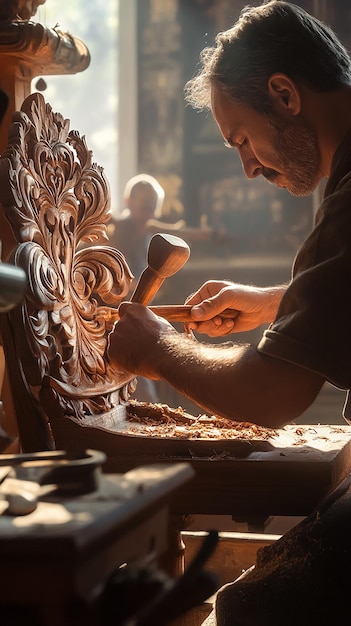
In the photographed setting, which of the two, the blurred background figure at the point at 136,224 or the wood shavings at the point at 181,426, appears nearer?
the wood shavings at the point at 181,426

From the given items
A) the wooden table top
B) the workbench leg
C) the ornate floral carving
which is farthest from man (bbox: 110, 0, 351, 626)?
the wooden table top

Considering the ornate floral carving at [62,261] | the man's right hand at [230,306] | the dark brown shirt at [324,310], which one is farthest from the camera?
the man's right hand at [230,306]

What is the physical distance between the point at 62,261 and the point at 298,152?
70 centimetres

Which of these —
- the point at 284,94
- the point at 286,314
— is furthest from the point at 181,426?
the point at 284,94

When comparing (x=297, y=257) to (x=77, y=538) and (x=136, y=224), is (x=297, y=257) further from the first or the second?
(x=136, y=224)

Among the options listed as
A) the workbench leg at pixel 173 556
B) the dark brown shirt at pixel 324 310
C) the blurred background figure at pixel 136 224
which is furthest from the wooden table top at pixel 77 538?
the blurred background figure at pixel 136 224

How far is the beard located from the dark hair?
0.07 meters

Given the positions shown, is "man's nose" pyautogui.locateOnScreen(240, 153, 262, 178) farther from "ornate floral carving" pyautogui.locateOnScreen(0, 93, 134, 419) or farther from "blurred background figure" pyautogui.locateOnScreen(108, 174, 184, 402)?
"blurred background figure" pyautogui.locateOnScreen(108, 174, 184, 402)

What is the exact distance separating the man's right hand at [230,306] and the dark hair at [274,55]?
593mm

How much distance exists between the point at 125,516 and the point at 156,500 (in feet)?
0.26

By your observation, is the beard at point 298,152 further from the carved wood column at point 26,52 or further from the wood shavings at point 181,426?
the carved wood column at point 26,52

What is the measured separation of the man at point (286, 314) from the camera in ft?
5.18

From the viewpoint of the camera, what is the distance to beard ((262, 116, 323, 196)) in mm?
1978

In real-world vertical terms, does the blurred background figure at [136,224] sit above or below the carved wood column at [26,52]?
below
